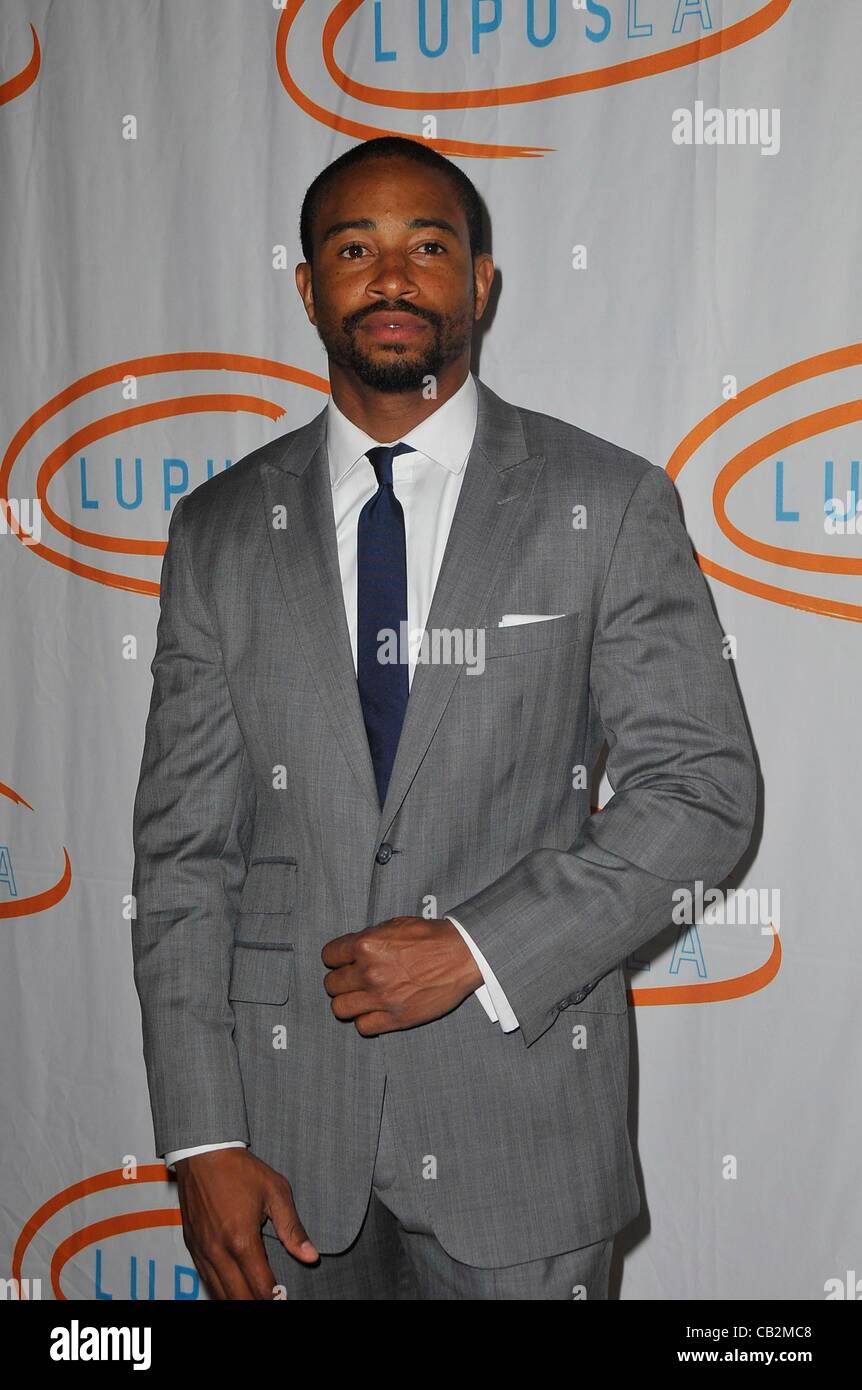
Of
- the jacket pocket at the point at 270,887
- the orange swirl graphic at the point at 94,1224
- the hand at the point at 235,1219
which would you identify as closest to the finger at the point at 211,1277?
the hand at the point at 235,1219

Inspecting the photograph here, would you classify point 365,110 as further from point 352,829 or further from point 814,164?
point 352,829

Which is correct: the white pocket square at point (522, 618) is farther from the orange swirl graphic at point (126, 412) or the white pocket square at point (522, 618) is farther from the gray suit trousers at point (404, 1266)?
the orange swirl graphic at point (126, 412)

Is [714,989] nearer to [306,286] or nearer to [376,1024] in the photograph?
[376,1024]

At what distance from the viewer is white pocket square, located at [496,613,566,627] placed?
4.66 feet

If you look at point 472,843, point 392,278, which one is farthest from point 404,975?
point 392,278

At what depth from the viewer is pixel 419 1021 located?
1.32 meters

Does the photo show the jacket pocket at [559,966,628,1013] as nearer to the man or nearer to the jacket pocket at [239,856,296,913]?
the man

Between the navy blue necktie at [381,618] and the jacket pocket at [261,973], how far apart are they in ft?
0.81

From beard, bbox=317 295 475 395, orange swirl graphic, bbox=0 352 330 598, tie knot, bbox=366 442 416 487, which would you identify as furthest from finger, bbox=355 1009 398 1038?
orange swirl graphic, bbox=0 352 330 598

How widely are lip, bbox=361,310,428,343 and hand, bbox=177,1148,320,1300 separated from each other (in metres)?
1.01

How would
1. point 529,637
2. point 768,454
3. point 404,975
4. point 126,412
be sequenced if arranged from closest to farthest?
point 404,975, point 529,637, point 768,454, point 126,412

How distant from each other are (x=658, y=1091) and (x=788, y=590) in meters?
0.93

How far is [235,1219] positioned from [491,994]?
1.32ft

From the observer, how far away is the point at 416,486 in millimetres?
1543
